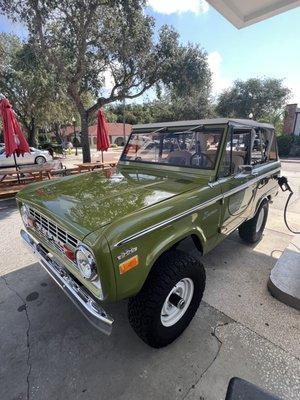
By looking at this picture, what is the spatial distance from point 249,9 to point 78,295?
200 inches

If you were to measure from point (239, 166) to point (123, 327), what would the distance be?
2.27 meters

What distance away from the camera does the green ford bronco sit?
183 cm

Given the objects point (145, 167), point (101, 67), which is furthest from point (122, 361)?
point (101, 67)

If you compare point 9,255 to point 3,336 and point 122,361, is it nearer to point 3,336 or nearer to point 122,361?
point 3,336

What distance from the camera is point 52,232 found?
230 centimetres

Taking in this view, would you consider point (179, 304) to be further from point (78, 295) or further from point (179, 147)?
point (179, 147)

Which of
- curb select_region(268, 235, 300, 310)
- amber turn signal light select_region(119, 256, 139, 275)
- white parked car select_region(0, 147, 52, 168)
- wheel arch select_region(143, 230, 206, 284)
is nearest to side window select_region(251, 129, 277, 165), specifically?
curb select_region(268, 235, 300, 310)

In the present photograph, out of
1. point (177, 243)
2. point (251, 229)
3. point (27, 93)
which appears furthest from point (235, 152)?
→ point (27, 93)

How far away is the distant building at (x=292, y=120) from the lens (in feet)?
79.6

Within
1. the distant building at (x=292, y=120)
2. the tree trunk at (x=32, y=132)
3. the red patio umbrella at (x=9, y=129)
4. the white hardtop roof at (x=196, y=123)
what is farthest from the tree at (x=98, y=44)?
the distant building at (x=292, y=120)

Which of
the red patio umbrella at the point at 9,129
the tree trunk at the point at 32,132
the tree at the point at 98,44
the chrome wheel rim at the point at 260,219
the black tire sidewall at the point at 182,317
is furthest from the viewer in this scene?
the tree trunk at the point at 32,132

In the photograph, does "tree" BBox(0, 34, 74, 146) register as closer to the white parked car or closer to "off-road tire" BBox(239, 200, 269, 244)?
the white parked car

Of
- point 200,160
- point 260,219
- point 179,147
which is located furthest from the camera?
point 260,219

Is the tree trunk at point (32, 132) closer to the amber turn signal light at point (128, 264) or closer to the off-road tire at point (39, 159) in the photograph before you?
the off-road tire at point (39, 159)
